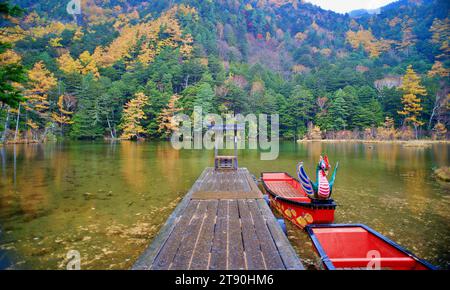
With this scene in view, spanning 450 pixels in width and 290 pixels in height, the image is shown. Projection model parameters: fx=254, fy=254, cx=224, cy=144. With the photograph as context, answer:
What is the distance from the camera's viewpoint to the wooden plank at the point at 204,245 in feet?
9.96

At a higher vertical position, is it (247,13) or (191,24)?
(247,13)

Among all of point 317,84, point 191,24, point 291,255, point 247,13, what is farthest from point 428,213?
point 247,13

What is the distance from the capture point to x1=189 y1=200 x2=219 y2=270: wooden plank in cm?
304

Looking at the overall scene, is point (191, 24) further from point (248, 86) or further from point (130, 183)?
point (130, 183)

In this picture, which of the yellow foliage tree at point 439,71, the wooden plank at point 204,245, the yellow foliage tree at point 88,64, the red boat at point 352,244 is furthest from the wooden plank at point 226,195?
the yellow foliage tree at point 439,71

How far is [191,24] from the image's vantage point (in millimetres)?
74062

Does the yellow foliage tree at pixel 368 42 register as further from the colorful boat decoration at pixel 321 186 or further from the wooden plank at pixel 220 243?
the wooden plank at pixel 220 243

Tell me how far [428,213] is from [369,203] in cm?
154

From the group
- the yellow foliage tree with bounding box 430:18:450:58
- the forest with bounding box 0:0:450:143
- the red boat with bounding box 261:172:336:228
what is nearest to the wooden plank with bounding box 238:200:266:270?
the red boat with bounding box 261:172:336:228

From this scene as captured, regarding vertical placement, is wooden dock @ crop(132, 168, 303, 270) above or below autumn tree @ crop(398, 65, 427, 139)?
below

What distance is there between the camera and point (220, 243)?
3.67m

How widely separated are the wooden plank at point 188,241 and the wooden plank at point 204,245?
0.20 feet

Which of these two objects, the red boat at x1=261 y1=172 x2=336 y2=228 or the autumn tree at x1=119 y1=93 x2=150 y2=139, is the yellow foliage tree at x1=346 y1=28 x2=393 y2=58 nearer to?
the autumn tree at x1=119 y1=93 x2=150 y2=139

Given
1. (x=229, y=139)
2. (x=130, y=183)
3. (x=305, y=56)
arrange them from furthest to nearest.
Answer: (x=305, y=56)
(x=229, y=139)
(x=130, y=183)
